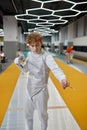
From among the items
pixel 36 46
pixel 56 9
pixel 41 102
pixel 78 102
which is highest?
pixel 56 9

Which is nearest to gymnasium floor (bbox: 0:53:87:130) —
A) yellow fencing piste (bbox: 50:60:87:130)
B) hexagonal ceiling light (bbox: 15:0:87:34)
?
yellow fencing piste (bbox: 50:60:87:130)

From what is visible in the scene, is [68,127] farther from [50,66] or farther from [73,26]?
[73,26]

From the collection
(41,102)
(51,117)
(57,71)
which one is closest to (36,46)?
(57,71)

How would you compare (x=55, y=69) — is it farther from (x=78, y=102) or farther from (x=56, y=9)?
(x=56, y=9)

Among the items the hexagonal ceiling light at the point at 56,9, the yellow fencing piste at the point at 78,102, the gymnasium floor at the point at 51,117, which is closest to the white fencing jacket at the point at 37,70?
the yellow fencing piste at the point at 78,102

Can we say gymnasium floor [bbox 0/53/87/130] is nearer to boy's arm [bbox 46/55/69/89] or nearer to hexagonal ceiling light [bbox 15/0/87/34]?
boy's arm [bbox 46/55/69/89]

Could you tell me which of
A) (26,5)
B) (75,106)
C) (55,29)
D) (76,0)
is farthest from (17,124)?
(55,29)

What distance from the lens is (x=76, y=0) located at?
553 inches

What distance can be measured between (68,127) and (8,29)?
1809 cm

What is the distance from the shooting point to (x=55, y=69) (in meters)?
2.77

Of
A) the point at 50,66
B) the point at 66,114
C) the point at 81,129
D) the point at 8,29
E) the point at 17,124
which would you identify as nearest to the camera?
the point at 50,66

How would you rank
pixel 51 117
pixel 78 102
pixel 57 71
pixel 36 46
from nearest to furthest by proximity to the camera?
pixel 57 71 → pixel 36 46 → pixel 51 117 → pixel 78 102

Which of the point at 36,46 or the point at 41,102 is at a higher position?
the point at 36,46

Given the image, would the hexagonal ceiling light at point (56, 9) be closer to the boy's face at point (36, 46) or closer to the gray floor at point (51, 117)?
the gray floor at point (51, 117)
